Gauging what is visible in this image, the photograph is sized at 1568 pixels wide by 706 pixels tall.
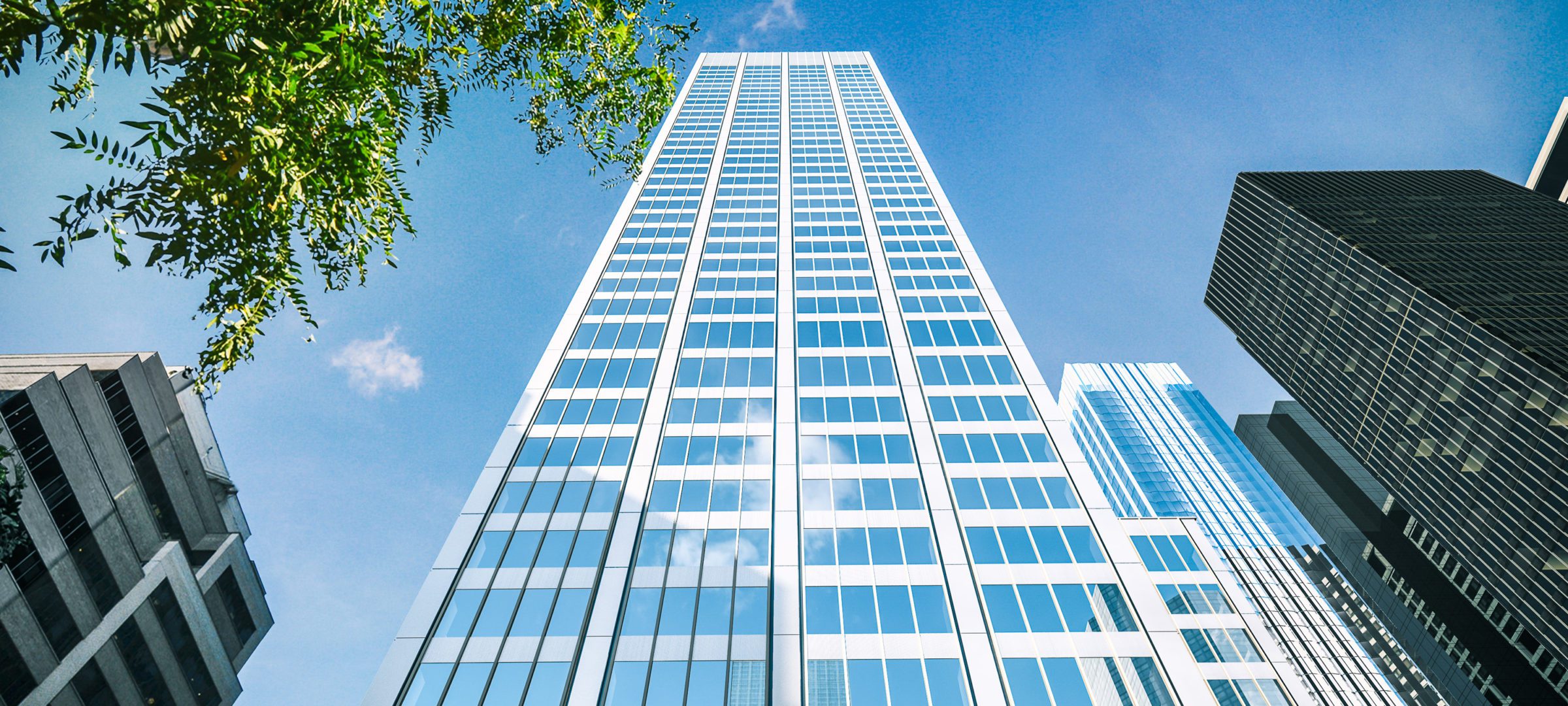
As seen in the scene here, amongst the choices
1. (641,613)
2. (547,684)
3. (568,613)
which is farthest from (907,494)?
(547,684)

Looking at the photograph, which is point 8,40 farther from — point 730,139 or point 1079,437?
point 1079,437

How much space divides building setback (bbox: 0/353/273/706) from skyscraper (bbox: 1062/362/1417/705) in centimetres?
10090

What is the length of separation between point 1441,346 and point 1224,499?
63.3 m

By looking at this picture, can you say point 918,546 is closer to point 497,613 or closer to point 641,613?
point 641,613

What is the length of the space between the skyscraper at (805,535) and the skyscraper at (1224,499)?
74.4m

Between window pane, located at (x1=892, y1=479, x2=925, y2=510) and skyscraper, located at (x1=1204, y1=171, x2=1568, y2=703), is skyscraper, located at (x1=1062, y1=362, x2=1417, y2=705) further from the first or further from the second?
window pane, located at (x1=892, y1=479, x2=925, y2=510)

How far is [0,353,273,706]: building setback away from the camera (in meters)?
25.4

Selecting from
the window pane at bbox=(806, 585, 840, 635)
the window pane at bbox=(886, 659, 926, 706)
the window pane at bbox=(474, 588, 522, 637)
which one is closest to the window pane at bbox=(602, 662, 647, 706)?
the window pane at bbox=(474, 588, 522, 637)

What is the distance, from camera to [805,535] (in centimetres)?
2397

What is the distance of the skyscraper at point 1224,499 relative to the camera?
285 ft

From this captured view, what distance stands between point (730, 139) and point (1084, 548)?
57231mm

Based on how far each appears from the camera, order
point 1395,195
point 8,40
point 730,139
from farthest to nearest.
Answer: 1. point 1395,195
2. point 730,139
3. point 8,40

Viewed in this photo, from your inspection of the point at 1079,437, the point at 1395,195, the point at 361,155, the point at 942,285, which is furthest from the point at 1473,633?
the point at 361,155

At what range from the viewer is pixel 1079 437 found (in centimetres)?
14025
